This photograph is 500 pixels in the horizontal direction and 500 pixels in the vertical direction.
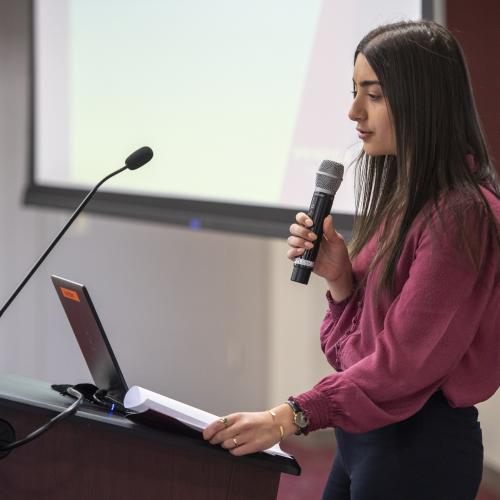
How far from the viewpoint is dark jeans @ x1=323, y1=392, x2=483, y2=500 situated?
126 centimetres

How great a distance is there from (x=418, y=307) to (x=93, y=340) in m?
0.52

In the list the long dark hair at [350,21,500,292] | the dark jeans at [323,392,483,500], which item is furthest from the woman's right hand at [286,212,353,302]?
the dark jeans at [323,392,483,500]

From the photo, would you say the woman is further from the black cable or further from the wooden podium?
the black cable

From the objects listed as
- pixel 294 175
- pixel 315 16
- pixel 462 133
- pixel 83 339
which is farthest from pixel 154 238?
pixel 462 133

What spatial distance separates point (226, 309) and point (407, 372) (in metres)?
2.93

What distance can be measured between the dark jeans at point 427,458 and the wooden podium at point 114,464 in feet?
0.52

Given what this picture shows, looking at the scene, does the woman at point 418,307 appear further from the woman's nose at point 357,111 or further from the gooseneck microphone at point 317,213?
the gooseneck microphone at point 317,213

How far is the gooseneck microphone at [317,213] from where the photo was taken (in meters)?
1.40

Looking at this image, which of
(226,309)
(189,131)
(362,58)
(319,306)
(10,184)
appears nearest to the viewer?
(362,58)

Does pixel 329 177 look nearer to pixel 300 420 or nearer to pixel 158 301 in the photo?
pixel 300 420

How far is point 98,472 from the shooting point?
4.14 ft

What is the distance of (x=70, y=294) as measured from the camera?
1.39m

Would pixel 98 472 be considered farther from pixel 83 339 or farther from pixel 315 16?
pixel 315 16

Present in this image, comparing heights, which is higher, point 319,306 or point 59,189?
point 59,189
